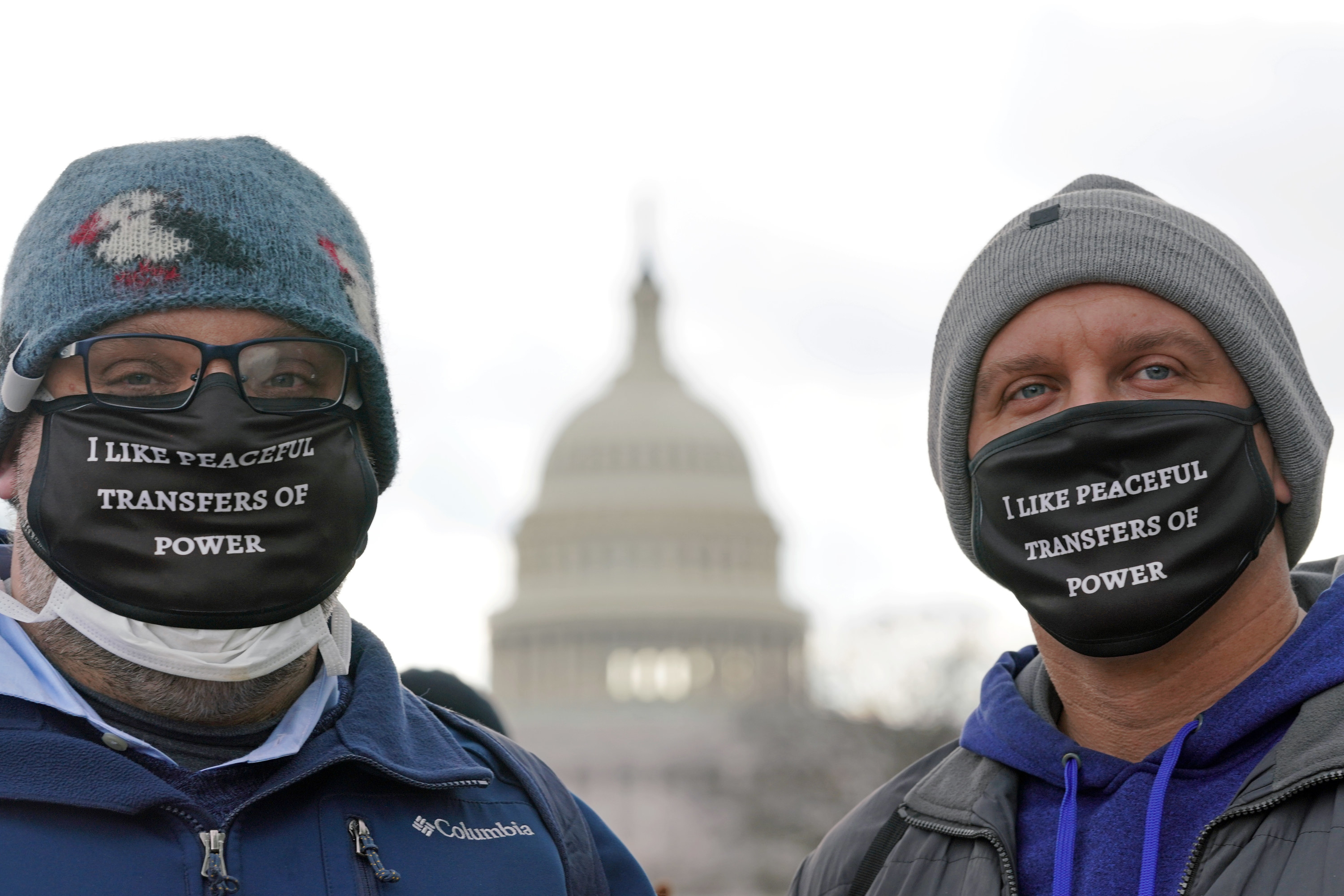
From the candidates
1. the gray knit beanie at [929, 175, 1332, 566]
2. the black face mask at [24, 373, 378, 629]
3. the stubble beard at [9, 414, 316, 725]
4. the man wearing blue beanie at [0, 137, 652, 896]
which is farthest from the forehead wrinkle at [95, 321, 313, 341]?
the gray knit beanie at [929, 175, 1332, 566]

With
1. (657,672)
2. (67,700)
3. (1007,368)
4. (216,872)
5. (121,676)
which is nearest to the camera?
(216,872)

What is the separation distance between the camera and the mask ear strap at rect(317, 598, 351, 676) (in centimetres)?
408

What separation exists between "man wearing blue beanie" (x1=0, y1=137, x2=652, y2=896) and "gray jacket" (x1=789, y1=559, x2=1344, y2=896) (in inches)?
29.4

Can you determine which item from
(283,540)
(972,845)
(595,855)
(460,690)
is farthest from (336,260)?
(460,690)

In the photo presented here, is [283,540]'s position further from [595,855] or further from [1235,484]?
[1235,484]

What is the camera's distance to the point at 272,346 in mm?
3959

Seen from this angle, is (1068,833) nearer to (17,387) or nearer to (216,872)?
(216,872)

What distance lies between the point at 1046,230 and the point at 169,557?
1.91 metres

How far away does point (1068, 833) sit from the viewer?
4.04 meters

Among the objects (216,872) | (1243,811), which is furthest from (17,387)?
(1243,811)

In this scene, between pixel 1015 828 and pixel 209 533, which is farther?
pixel 1015 828

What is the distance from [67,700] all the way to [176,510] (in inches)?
15.8

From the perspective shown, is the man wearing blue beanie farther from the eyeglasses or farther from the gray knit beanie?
the gray knit beanie

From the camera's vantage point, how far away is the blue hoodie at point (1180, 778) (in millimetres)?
3943
